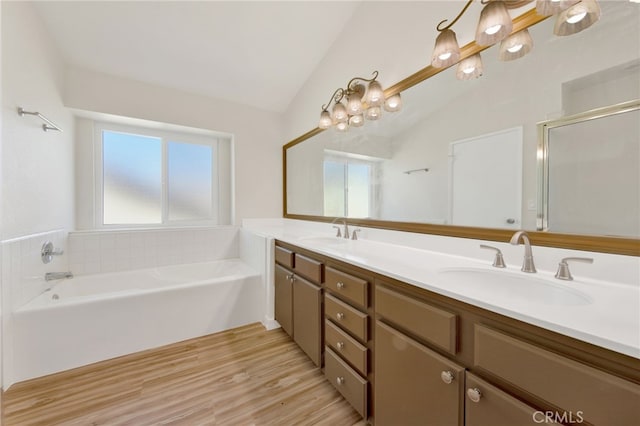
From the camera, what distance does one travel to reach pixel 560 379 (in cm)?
59

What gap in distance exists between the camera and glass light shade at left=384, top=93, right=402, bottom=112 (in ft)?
5.73

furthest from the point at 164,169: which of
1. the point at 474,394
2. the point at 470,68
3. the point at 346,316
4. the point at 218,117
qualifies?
the point at 474,394

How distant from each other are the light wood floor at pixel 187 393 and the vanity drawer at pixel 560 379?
0.98 metres

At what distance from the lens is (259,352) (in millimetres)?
1935

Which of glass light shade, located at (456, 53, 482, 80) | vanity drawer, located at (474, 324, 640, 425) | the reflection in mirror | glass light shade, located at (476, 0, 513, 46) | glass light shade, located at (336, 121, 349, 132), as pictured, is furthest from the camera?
glass light shade, located at (336, 121, 349, 132)

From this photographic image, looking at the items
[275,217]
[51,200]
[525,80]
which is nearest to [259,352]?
[275,217]

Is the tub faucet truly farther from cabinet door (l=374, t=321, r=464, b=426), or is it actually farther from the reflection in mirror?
the reflection in mirror

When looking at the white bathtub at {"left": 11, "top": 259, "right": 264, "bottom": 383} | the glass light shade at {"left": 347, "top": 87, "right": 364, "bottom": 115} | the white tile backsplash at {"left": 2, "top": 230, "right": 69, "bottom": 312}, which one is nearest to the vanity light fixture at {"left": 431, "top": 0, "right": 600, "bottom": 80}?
the glass light shade at {"left": 347, "top": 87, "right": 364, "bottom": 115}

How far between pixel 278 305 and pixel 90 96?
8.67 ft

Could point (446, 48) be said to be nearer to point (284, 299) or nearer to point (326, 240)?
point (326, 240)

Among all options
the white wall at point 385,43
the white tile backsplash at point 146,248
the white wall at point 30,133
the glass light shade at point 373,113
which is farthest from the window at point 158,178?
the glass light shade at point 373,113

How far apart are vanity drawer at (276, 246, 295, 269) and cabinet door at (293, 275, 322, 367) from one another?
0.13m

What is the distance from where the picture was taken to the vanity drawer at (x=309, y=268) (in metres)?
1.56

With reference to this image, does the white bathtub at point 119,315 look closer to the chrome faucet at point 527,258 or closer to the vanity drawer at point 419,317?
the vanity drawer at point 419,317
